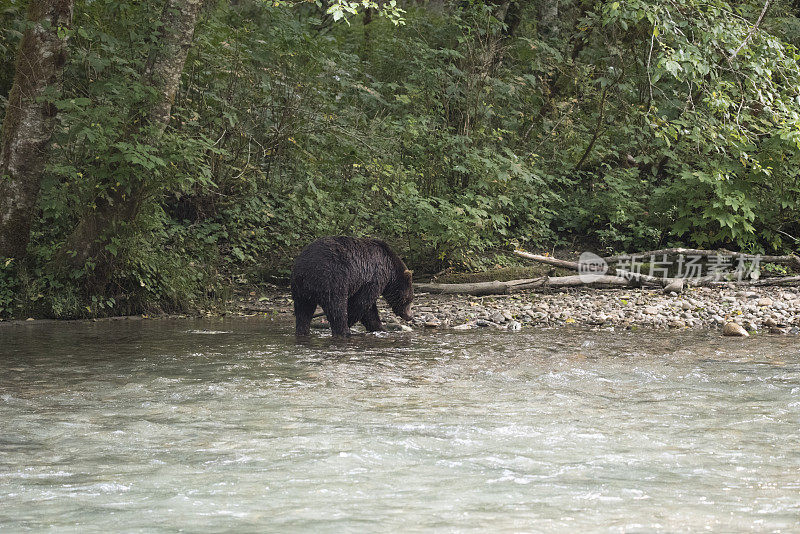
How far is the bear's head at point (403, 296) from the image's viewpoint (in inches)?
407

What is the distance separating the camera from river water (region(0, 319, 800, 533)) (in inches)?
141

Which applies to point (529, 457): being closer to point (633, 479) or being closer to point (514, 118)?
point (633, 479)

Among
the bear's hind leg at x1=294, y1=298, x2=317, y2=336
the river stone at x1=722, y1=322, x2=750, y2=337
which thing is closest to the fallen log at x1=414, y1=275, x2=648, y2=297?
the river stone at x1=722, y1=322, x2=750, y2=337

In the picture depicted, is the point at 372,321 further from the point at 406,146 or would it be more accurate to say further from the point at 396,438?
the point at 396,438

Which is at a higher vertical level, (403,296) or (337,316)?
(403,296)

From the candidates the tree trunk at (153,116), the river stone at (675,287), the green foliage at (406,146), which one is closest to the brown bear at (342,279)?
the green foliage at (406,146)

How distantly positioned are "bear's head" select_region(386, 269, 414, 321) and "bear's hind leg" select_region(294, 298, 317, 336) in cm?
135

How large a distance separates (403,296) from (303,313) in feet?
5.20

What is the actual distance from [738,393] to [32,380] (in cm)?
571

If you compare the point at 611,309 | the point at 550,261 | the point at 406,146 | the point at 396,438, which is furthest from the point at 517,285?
the point at 396,438

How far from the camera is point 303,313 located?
9383 mm

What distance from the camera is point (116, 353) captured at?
8055 mm

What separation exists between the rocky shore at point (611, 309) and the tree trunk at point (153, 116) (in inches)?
102

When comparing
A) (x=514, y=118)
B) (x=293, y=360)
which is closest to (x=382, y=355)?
(x=293, y=360)
